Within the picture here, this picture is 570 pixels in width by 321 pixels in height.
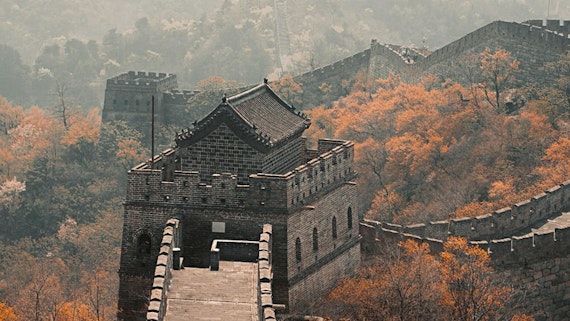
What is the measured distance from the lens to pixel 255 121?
49625 mm

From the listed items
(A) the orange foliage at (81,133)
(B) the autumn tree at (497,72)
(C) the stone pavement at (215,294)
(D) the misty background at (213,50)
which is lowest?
(C) the stone pavement at (215,294)

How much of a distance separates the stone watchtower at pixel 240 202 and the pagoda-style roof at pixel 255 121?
41 mm

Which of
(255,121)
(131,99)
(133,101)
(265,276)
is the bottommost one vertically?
(265,276)

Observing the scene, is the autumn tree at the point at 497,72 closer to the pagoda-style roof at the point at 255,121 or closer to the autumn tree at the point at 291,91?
the autumn tree at the point at 291,91

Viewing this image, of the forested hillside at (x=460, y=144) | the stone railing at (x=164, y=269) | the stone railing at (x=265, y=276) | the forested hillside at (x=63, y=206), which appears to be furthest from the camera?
the forested hillside at (x=63, y=206)

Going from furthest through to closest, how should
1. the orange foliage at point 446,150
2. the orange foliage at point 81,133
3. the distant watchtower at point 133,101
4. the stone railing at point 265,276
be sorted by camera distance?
the orange foliage at point 81,133
the distant watchtower at point 133,101
the orange foliage at point 446,150
the stone railing at point 265,276

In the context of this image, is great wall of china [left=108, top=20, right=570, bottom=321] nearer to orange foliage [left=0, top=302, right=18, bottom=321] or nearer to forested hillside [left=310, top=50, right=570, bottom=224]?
forested hillside [left=310, top=50, right=570, bottom=224]

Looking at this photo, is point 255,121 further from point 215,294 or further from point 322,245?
point 215,294

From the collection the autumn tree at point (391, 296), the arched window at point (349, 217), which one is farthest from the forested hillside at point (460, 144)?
the autumn tree at point (391, 296)

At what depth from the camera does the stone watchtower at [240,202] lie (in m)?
47.1

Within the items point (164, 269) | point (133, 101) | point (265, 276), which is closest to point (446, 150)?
point (133, 101)

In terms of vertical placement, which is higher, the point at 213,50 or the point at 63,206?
the point at 213,50

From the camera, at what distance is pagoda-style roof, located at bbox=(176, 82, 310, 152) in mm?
48438

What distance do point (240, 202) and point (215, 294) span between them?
5843mm
